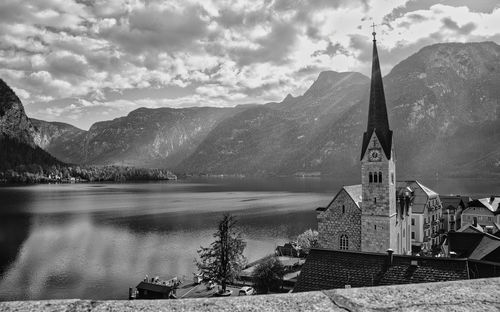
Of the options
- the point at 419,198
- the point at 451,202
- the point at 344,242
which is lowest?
the point at 344,242

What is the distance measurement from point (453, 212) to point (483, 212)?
6360mm

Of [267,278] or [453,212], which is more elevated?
[453,212]

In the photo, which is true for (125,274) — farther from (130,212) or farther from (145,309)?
(130,212)

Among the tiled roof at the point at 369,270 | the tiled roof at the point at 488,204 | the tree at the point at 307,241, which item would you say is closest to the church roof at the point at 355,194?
the tiled roof at the point at 369,270

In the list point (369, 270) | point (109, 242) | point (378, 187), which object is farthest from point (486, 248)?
point (109, 242)

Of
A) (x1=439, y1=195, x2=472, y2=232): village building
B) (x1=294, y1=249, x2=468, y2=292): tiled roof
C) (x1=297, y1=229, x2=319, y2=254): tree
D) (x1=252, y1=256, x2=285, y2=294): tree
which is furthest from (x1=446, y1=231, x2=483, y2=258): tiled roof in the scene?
(x1=439, y1=195, x2=472, y2=232): village building

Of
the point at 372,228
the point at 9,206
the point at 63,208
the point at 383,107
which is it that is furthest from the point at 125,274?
the point at 9,206

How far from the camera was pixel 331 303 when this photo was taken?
406 cm

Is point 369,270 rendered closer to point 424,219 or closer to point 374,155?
point 374,155

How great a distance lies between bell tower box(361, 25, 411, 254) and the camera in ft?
140

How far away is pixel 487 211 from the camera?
72.7 metres

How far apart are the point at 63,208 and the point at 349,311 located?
165 meters

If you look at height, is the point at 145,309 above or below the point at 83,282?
above

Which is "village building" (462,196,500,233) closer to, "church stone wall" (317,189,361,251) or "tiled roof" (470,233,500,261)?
"tiled roof" (470,233,500,261)
